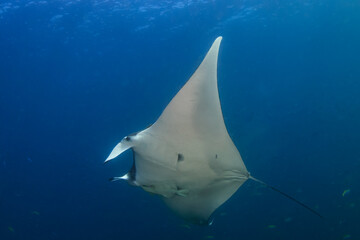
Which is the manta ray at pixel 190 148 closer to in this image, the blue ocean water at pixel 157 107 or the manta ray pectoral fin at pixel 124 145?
the manta ray pectoral fin at pixel 124 145

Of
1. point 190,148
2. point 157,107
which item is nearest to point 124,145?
point 190,148

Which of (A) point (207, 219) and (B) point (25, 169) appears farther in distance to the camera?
(B) point (25, 169)

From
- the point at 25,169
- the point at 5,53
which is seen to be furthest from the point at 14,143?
the point at 5,53

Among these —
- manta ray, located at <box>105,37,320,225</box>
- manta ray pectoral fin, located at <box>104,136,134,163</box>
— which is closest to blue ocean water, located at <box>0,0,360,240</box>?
manta ray, located at <box>105,37,320,225</box>

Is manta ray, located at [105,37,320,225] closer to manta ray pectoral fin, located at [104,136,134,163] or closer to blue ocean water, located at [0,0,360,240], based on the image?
manta ray pectoral fin, located at [104,136,134,163]

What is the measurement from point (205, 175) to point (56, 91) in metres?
14.9

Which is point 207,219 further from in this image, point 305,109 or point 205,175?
point 305,109

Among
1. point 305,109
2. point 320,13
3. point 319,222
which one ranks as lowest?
point 319,222

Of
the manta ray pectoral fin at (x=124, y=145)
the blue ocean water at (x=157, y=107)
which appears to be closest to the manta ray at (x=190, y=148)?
the manta ray pectoral fin at (x=124, y=145)

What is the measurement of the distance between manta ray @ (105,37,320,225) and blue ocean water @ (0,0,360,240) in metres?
9.54

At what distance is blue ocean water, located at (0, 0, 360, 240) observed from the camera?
13.1 m

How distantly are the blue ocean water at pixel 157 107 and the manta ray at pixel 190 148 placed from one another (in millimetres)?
9541

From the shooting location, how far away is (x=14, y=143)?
51.6 ft

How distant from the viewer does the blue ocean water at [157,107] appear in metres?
13.1
